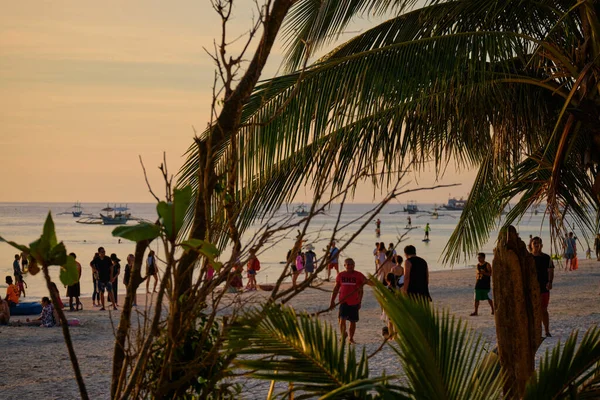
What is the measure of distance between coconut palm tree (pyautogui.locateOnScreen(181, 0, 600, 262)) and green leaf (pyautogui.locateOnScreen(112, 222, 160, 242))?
3.54m

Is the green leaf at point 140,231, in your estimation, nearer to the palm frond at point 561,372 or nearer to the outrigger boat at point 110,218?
the outrigger boat at point 110,218

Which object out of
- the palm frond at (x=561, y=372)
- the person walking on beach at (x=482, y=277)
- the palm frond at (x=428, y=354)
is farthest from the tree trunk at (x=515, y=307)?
the person walking on beach at (x=482, y=277)

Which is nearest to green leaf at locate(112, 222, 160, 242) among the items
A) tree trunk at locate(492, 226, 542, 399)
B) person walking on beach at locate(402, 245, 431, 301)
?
tree trunk at locate(492, 226, 542, 399)

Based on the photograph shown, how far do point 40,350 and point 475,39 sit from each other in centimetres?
924

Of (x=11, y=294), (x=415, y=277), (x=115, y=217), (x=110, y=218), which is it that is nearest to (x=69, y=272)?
(x=415, y=277)

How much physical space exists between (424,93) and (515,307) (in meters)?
2.64

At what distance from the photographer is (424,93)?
22.7 feet

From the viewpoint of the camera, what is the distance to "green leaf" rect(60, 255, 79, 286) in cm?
243

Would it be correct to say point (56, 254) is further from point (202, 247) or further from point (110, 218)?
point (110, 218)

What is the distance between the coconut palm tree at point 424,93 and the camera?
6684 millimetres

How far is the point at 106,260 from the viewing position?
18109 millimetres

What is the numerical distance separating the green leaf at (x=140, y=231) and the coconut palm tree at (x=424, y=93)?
3543 millimetres

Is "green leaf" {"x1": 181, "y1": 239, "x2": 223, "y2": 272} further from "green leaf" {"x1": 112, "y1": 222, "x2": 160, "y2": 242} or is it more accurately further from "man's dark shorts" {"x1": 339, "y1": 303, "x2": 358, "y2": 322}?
"man's dark shorts" {"x1": 339, "y1": 303, "x2": 358, "y2": 322}

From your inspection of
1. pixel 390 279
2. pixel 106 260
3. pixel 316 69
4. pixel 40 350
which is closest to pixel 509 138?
pixel 316 69
